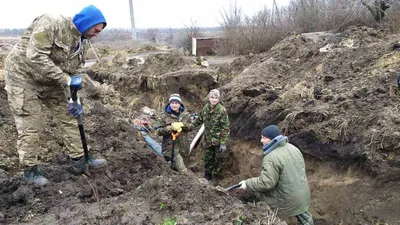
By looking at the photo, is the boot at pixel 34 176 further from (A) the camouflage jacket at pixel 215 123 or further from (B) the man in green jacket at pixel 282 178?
(A) the camouflage jacket at pixel 215 123

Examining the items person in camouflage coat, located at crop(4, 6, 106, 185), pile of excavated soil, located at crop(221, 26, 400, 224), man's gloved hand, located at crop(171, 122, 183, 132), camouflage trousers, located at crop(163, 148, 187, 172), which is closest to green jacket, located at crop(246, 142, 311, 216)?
pile of excavated soil, located at crop(221, 26, 400, 224)

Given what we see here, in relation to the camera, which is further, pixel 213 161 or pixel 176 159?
pixel 213 161

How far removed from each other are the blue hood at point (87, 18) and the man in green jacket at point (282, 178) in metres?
2.31

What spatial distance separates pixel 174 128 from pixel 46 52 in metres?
2.14

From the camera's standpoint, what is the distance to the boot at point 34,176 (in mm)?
4211

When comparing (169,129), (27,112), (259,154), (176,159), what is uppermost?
(27,112)

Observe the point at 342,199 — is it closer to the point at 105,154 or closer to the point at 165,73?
the point at 105,154

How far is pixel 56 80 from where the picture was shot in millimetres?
4109

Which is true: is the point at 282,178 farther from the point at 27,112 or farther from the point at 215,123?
the point at 27,112

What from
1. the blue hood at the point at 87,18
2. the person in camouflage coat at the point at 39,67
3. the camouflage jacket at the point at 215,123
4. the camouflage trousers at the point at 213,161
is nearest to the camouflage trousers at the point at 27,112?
the person in camouflage coat at the point at 39,67

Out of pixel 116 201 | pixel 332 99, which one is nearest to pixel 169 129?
pixel 116 201

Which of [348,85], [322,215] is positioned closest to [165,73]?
[348,85]

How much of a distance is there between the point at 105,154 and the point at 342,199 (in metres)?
3.42

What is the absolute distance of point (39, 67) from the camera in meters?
3.96
